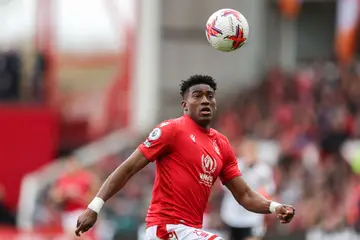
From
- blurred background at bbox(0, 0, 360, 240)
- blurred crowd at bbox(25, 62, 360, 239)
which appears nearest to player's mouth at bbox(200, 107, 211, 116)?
blurred crowd at bbox(25, 62, 360, 239)

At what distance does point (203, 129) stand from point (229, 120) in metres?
13.2

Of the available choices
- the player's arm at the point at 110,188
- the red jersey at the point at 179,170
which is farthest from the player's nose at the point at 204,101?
the player's arm at the point at 110,188

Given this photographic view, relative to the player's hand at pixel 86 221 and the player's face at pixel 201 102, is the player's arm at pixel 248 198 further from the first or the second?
the player's hand at pixel 86 221

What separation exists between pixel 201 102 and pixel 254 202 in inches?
43.4

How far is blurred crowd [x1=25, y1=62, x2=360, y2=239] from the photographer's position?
1820 cm

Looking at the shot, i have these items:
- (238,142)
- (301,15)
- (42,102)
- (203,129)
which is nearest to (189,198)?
(203,129)

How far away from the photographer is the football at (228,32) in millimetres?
10758

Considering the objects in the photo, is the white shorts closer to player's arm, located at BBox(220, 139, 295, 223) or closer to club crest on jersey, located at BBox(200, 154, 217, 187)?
club crest on jersey, located at BBox(200, 154, 217, 187)

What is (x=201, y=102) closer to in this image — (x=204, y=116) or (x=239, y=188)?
(x=204, y=116)

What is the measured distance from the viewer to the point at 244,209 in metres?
16.6

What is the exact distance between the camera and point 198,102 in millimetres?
10258

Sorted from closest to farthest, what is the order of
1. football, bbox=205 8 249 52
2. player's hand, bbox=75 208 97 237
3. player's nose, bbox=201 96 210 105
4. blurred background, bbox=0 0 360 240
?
player's hand, bbox=75 208 97 237
player's nose, bbox=201 96 210 105
football, bbox=205 8 249 52
blurred background, bbox=0 0 360 240

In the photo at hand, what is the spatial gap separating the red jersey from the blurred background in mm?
8089

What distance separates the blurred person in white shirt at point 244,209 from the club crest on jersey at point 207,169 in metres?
5.19
